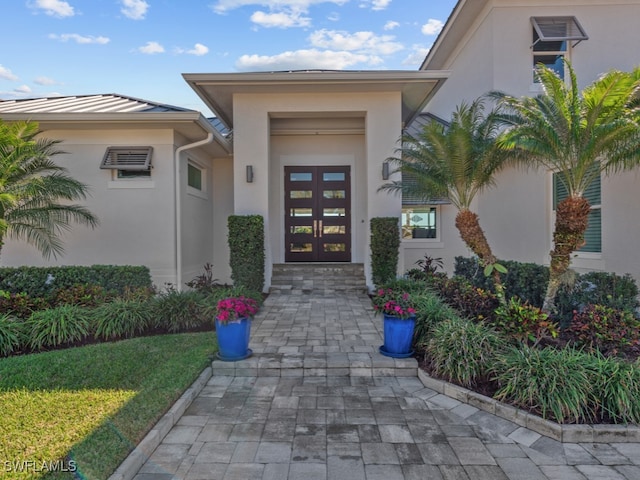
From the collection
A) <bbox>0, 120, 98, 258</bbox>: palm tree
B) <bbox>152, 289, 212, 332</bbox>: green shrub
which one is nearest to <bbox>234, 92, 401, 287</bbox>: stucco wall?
<bbox>152, 289, 212, 332</bbox>: green shrub

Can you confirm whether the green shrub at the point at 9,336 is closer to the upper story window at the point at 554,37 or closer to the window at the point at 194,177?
the window at the point at 194,177

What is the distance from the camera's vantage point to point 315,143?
32.7 feet

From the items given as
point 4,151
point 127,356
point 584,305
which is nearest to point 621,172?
point 584,305

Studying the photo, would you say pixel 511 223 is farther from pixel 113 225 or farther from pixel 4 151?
pixel 4 151

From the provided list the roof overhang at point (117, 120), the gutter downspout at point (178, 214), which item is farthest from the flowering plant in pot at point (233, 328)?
the roof overhang at point (117, 120)

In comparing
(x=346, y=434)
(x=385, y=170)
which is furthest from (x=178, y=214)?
(x=346, y=434)

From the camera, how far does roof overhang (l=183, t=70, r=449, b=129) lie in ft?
25.0

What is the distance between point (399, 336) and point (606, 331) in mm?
2206

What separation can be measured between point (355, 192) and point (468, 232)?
4.32 metres

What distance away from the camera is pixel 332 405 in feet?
11.6

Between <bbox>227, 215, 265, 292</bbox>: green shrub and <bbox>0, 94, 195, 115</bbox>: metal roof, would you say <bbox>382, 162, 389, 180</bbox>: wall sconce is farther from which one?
<bbox>0, 94, 195, 115</bbox>: metal roof

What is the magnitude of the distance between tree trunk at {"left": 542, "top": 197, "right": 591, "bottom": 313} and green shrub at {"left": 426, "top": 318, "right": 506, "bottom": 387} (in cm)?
153

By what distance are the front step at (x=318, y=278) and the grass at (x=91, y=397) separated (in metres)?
3.49

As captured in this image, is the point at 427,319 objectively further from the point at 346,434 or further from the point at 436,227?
the point at 436,227
